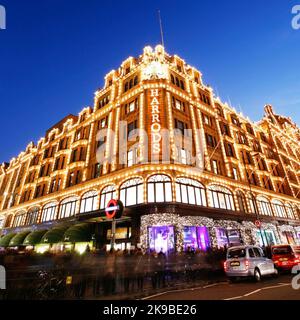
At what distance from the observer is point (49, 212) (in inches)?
1284

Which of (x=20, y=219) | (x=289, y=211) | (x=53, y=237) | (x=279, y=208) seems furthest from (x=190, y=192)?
(x=20, y=219)

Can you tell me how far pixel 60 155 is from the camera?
36.8 metres

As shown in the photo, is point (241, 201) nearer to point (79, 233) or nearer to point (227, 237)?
point (227, 237)

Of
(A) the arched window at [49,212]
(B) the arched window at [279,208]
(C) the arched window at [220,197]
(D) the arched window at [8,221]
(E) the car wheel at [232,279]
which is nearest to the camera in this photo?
(E) the car wheel at [232,279]

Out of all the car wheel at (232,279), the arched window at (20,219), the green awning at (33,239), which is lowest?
the car wheel at (232,279)

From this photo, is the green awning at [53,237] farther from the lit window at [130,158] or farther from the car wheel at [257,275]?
the car wheel at [257,275]

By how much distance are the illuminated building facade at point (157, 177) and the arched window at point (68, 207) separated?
155mm

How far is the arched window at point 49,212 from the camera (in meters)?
31.8

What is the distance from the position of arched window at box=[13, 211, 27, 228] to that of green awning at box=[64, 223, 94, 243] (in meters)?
17.0

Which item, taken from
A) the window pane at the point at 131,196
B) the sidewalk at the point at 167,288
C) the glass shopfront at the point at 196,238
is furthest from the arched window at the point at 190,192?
the sidewalk at the point at 167,288
